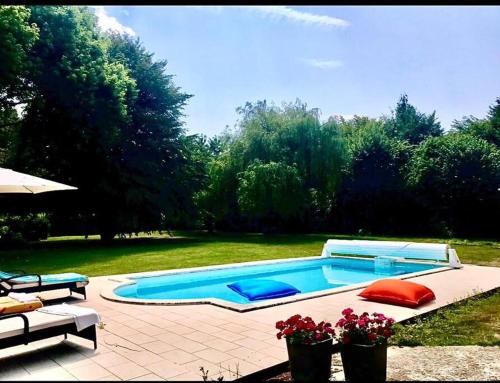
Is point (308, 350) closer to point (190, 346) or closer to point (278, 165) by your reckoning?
point (190, 346)

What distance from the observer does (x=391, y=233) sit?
25922 millimetres

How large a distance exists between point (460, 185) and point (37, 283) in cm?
2332

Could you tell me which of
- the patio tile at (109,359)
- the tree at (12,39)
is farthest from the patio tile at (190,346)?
the tree at (12,39)

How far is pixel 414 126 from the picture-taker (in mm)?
42531

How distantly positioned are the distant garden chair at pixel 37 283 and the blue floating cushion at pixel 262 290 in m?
3.15

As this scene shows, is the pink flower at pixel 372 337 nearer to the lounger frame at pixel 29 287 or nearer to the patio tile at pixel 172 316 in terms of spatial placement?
the patio tile at pixel 172 316

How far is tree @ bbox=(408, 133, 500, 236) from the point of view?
23.4 meters

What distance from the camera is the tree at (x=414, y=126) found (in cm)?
4134

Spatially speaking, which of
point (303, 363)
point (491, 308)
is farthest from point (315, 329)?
point (491, 308)

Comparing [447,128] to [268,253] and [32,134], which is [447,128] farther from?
[32,134]

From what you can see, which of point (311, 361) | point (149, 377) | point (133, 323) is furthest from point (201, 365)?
point (133, 323)

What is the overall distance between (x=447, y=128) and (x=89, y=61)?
3808cm

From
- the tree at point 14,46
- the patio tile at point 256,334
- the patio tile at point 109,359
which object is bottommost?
the patio tile at point 256,334
